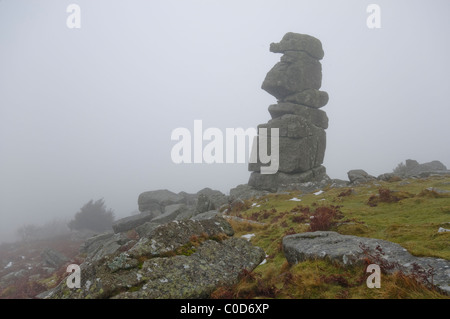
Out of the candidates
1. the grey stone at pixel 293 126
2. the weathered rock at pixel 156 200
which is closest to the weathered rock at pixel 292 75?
the grey stone at pixel 293 126

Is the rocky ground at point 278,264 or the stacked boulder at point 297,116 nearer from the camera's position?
the rocky ground at point 278,264

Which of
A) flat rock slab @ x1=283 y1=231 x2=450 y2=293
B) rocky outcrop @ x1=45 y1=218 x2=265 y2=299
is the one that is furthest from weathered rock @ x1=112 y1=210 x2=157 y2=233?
flat rock slab @ x1=283 y1=231 x2=450 y2=293

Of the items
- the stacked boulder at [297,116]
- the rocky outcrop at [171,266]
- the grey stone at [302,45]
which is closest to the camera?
the rocky outcrop at [171,266]

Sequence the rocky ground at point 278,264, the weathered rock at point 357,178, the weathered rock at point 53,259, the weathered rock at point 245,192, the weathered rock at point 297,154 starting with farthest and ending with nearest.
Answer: the weathered rock at point 297,154 < the weathered rock at point 245,192 < the weathered rock at point 53,259 < the weathered rock at point 357,178 < the rocky ground at point 278,264

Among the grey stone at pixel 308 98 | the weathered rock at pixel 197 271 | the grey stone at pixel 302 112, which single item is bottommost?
the weathered rock at pixel 197 271

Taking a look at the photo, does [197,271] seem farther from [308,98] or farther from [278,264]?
[308,98]

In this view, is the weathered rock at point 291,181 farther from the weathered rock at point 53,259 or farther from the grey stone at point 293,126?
the weathered rock at point 53,259

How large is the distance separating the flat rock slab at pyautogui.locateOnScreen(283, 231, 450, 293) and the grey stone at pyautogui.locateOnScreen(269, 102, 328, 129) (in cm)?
3288

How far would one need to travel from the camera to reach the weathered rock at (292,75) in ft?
130

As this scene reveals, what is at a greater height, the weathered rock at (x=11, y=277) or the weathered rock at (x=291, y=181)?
the weathered rock at (x=291, y=181)

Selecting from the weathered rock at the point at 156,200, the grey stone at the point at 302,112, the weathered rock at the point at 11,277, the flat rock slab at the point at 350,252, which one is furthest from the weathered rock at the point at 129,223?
the flat rock slab at the point at 350,252

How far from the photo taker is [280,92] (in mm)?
40938
